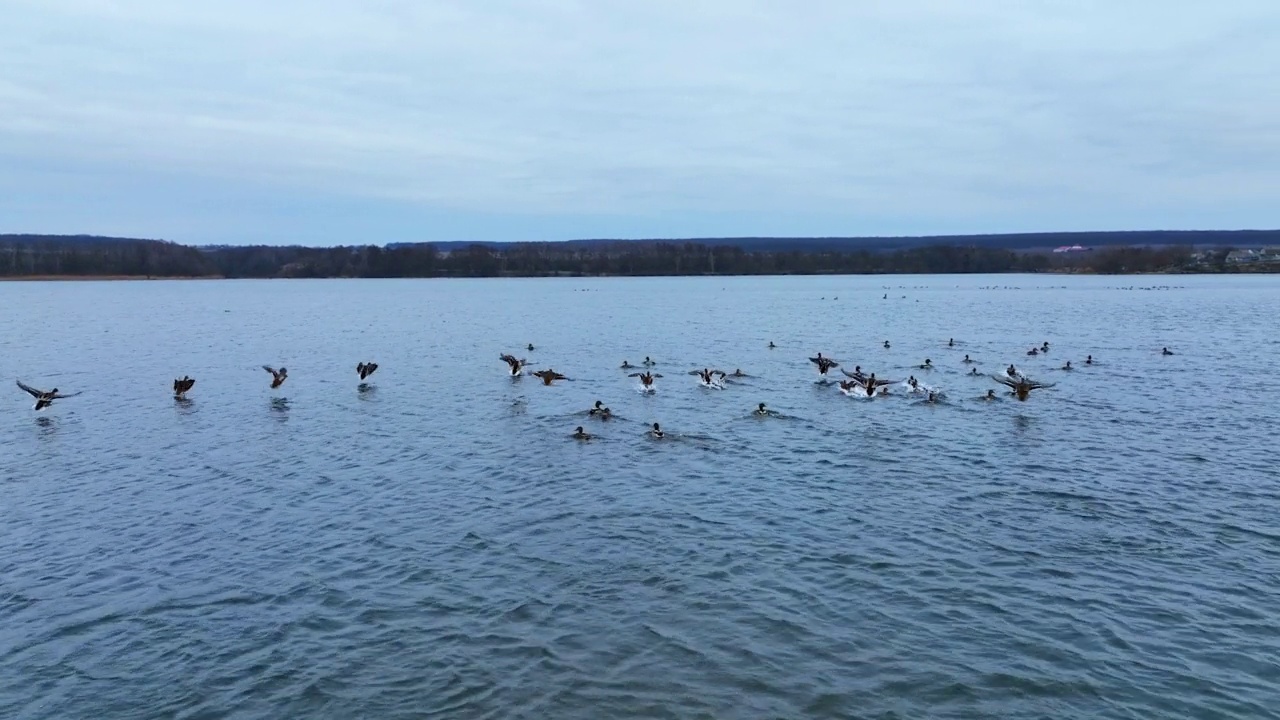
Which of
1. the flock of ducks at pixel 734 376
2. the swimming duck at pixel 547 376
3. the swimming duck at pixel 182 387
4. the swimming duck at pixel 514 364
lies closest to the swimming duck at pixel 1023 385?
the flock of ducks at pixel 734 376

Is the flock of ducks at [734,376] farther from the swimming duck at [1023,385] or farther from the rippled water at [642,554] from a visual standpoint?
the rippled water at [642,554]

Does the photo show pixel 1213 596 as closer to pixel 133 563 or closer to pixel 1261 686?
pixel 1261 686

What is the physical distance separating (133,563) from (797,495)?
12.7 m

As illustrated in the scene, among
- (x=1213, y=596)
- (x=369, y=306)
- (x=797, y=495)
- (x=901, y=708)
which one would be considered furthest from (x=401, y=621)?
(x=369, y=306)

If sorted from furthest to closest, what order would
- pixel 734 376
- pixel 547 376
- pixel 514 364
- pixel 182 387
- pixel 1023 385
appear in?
pixel 734 376
pixel 514 364
pixel 547 376
pixel 182 387
pixel 1023 385

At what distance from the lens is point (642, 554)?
52.4ft

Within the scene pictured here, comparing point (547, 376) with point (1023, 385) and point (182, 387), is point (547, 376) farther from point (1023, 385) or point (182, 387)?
point (1023, 385)

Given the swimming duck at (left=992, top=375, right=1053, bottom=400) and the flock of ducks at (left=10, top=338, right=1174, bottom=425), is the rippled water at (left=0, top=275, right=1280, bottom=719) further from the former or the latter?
the flock of ducks at (left=10, top=338, right=1174, bottom=425)

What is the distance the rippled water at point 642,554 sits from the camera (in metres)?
11.3

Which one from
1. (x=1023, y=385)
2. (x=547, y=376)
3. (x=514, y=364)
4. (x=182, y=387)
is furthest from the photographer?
(x=514, y=364)

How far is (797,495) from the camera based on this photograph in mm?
19781

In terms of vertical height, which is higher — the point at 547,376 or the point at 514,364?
the point at 514,364

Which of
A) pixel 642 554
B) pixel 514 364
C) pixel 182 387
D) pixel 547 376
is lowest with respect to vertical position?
pixel 642 554

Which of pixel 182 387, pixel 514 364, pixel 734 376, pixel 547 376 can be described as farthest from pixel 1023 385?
pixel 182 387
